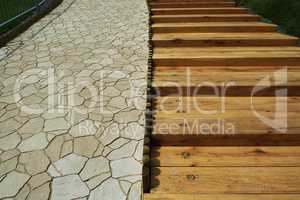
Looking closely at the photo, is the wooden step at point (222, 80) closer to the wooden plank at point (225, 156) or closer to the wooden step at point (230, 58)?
the wooden step at point (230, 58)

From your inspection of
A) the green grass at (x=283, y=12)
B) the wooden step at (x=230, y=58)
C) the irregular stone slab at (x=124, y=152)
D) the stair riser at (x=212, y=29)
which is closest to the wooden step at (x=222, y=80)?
the wooden step at (x=230, y=58)

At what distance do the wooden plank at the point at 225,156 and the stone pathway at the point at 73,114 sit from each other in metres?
0.91

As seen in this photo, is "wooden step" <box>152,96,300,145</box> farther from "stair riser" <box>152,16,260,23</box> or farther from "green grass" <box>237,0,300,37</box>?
"green grass" <box>237,0,300,37</box>

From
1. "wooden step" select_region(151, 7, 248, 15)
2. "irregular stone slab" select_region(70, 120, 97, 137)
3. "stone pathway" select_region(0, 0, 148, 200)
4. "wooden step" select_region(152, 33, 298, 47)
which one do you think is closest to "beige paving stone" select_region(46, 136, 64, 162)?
"stone pathway" select_region(0, 0, 148, 200)

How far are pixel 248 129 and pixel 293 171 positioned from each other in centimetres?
56

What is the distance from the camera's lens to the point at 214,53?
13.4 ft

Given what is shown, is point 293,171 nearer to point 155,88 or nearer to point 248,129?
point 248,129

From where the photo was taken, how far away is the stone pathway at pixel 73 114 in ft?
10.8

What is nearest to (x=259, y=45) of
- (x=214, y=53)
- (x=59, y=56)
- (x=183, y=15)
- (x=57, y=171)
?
(x=214, y=53)

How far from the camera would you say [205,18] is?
5781 millimetres

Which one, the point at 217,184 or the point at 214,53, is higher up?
the point at 214,53

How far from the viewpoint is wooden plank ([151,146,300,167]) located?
2.41 m

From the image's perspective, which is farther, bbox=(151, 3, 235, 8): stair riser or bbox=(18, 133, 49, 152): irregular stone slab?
bbox=(151, 3, 235, 8): stair riser

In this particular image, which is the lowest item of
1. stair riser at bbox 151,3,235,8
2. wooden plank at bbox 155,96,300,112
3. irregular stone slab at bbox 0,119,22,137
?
irregular stone slab at bbox 0,119,22,137
